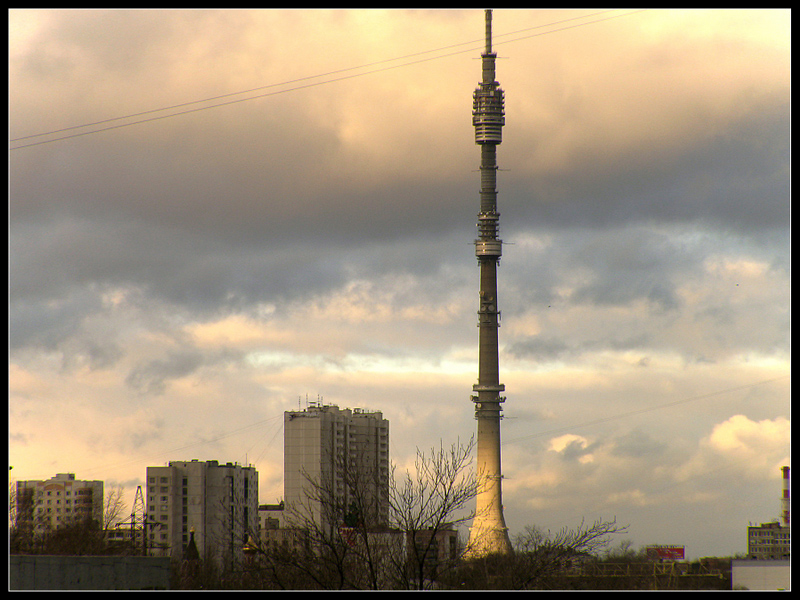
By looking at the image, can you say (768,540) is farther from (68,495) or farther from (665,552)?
(68,495)

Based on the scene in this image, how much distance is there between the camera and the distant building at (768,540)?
10244 centimetres

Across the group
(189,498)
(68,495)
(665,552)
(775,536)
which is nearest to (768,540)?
(775,536)

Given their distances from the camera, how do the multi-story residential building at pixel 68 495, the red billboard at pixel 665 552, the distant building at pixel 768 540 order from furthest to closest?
the multi-story residential building at pixel 68 495 < the distant building at pixel 768 540 < the red billboard at pixel 665 552

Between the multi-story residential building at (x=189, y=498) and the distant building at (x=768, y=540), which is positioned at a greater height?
the multi-story residential building at (x=189, y=498)

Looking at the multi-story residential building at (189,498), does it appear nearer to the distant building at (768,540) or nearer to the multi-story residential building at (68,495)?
the multi-story residential building at (68,495)

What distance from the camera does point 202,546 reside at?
100000mm

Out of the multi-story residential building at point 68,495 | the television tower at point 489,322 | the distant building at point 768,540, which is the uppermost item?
the television tower at point 489,322

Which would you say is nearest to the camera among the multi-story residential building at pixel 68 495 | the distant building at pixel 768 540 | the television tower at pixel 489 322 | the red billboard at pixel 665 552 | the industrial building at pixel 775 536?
the red billboard at pixel 665 552

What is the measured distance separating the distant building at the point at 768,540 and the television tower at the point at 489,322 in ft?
87.5

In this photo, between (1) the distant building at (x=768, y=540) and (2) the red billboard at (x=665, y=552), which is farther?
(1) the distant building at (x=768, y=540)

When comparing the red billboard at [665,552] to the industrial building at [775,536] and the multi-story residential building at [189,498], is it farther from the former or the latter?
the multi-story residential building at [189,498]

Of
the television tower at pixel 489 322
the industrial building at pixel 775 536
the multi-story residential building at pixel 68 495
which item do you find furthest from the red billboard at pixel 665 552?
the multi-story residential building at pixel 68 495

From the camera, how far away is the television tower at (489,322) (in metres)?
107
